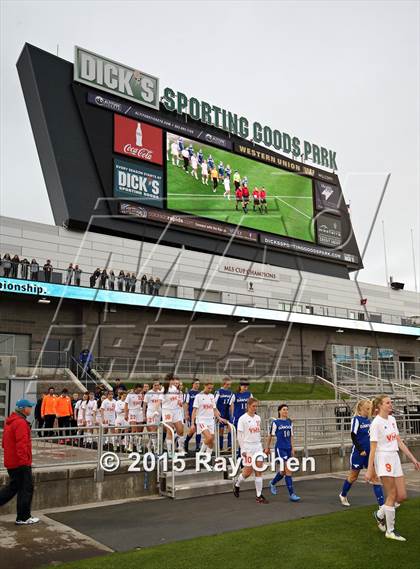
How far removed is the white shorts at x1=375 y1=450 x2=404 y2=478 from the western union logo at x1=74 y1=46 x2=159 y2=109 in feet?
107

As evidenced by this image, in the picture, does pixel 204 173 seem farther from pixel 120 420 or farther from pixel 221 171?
pixel 120 420

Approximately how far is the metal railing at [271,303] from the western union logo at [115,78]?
505 inches

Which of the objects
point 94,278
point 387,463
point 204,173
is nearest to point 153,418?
point 387,463

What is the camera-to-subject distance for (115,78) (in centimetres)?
3731

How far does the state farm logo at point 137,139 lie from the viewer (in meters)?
35.9

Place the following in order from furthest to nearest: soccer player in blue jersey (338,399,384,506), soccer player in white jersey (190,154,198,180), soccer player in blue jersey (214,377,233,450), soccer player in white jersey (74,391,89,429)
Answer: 1. soccer player in white jersey (190,154,198,180)
2. soccer player in white jersey (74,391,89,429)
3. soccer player in blue jersey (214,377,233,450)
4. soccer player in blue jersey (338,399,384,506)

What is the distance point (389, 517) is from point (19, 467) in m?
5.60

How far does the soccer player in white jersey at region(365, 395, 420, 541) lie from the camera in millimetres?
7785

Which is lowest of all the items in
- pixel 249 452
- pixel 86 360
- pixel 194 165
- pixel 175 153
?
pixel 249 452

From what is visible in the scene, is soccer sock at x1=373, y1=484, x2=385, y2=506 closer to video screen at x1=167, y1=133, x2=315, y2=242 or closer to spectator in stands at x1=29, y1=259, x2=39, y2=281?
spectator in stands at x1=29, y1=259, x2=39, y2=281

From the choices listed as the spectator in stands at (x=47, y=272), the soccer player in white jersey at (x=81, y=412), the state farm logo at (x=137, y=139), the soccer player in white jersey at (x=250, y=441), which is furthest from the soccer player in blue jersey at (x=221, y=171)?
the soccer player in white jersey at (x=250, y=441)

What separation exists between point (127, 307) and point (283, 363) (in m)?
13.2

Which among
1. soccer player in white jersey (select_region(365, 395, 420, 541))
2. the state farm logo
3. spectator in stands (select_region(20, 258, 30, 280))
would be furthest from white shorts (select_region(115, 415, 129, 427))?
the state farm logo

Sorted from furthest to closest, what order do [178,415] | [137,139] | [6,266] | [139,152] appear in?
1. [137,139]
2. [139,152]
3. [6,266]
4. [178,415]
